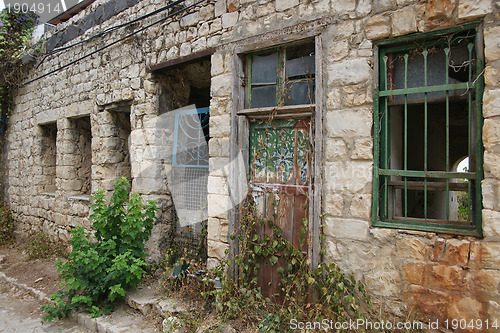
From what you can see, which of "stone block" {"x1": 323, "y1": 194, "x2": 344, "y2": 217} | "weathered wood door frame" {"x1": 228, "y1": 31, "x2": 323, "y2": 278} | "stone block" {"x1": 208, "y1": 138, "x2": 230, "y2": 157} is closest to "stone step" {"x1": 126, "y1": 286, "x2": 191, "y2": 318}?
"weathered wood door frame" {"x1": 228, "y1": 31, "x2": 323, "y2": 278}

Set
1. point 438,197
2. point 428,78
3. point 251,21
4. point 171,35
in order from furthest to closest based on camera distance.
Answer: point 438,197
point 171,35
point 251,21
point 428,78

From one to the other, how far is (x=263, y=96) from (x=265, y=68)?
0.29m

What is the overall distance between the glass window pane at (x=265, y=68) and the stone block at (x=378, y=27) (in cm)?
96

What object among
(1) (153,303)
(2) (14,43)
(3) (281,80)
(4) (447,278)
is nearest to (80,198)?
(1) (153,303)

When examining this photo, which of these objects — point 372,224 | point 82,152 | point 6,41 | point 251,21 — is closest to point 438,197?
point 372,224

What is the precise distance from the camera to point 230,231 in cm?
344

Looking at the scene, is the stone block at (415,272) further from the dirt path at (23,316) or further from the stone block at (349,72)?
the dirt path at (23,316)

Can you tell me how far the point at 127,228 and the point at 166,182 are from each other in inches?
37.9

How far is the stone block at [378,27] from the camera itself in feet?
8.52

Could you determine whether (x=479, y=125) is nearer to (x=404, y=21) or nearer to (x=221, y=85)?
(x=404, y=21)

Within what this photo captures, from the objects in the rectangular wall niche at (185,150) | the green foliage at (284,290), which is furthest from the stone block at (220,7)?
the green foliage at (284,290)

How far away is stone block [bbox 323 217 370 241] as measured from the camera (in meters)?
2.68

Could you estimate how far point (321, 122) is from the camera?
2891 millimetres

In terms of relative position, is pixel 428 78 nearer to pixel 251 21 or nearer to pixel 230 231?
pixel 251 21
